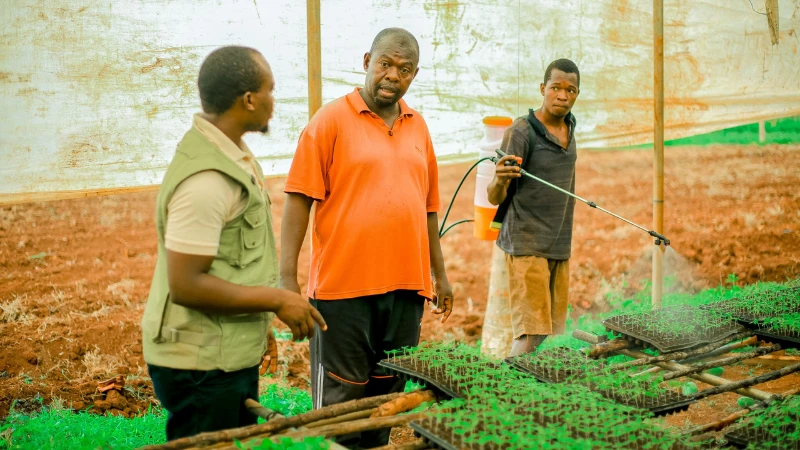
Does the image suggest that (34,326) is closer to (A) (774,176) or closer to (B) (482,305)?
(B) (482,305)

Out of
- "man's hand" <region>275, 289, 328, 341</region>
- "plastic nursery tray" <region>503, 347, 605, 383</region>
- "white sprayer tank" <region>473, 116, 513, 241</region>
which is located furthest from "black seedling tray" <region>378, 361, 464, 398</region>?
"white sprayer tank" <region>473, 116, 513, 241</region>

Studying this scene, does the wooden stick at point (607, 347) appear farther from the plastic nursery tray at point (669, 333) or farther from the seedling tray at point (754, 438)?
the seedling tray at point (754, 438)

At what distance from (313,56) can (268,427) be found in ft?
7.95

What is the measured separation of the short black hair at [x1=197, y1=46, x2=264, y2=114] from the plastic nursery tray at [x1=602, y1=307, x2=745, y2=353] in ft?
7.95

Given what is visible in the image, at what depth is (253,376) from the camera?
2537mm

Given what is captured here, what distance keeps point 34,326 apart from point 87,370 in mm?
1291

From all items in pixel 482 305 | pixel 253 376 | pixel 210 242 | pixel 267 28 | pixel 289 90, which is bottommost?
pixel 482 305

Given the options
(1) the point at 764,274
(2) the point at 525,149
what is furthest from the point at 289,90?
(1) the point at 764,274

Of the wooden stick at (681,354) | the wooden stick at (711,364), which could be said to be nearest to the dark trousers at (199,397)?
the wooden stick at (681,354)

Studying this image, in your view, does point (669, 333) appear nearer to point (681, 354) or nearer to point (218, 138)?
point (681, 354)

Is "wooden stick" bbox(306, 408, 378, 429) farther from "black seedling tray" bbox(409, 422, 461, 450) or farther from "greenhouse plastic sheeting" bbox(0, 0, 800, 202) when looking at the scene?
"greenhouse plastic sheeting" bbox(0, 0, 800, 202)

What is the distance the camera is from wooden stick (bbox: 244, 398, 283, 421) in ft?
7.99

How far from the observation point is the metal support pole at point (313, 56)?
13.6 feet

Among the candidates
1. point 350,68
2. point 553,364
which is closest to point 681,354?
point 553,364
